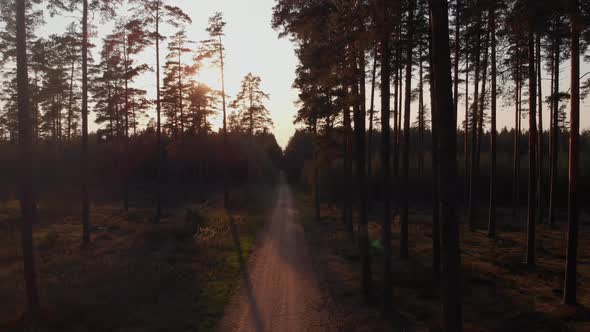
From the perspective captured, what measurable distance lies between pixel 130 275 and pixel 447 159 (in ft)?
33.9

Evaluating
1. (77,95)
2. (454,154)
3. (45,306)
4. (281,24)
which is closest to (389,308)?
(454,154)

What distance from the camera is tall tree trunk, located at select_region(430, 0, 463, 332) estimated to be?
19.8ft

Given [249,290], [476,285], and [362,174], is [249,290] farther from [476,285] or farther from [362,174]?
[476,285]

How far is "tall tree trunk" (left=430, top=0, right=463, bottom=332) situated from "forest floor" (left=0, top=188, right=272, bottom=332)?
526 cm

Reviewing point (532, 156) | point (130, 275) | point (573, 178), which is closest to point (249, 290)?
point (130, 275)

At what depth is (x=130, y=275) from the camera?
1211cm

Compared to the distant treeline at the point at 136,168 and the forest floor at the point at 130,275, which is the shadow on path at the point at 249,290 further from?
the distant treeline at the point at 136,168

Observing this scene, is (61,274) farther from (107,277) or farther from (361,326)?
(361,326)

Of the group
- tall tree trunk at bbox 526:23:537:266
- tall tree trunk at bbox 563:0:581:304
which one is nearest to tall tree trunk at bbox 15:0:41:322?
tall tree trunk at bbox 563:0:581:304

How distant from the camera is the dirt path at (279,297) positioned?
9.02 m

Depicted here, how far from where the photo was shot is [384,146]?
31.9 feet

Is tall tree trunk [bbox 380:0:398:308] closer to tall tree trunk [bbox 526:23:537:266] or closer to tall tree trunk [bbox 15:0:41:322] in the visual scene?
tall tree trunk [bbox 526:23:537:266]

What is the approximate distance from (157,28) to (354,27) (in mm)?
18443

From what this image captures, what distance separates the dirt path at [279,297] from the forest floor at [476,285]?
534 millimetres
